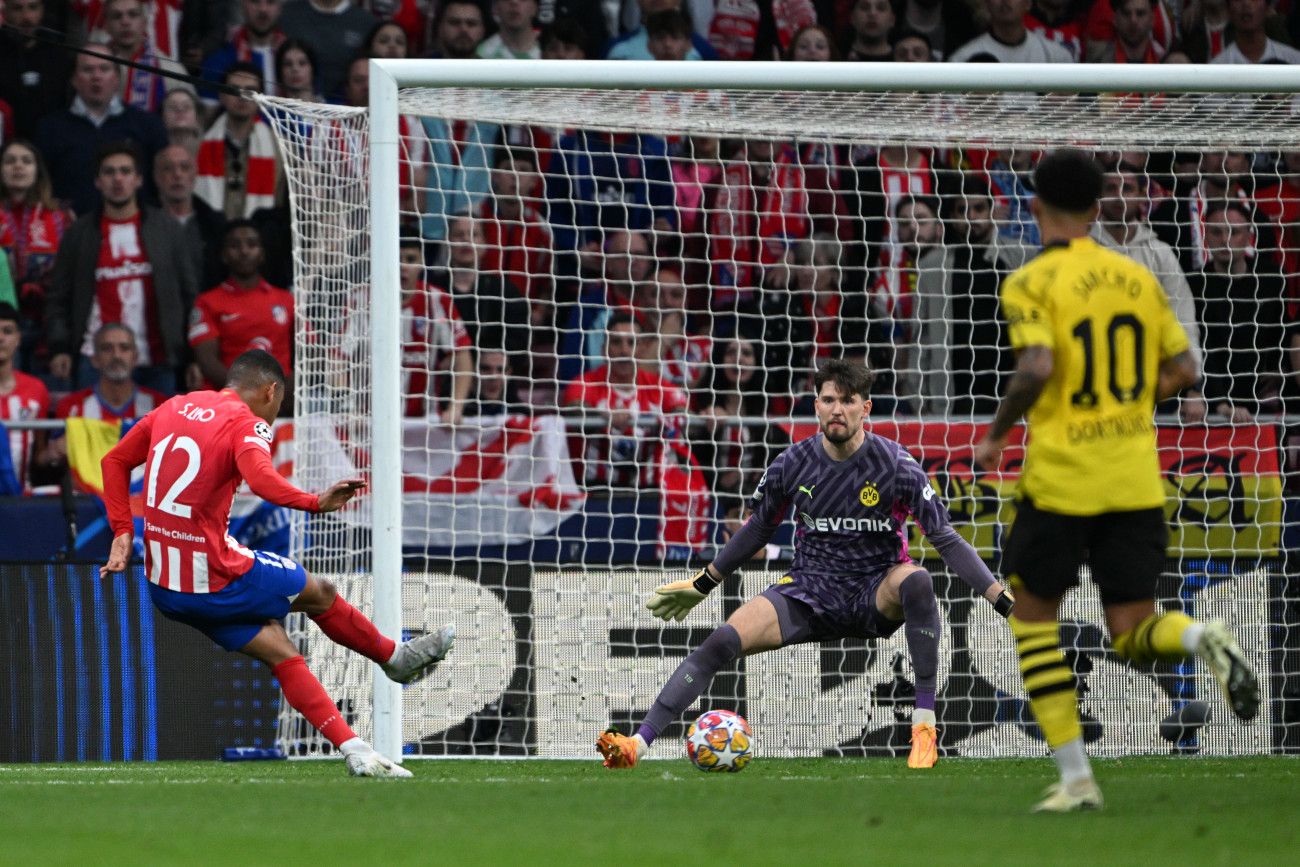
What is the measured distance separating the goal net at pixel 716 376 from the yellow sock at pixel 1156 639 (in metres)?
3.29

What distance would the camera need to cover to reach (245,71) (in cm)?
1088

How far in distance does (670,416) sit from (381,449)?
97.1 inches

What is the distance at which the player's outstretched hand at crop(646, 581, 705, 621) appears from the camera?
22.4 ft

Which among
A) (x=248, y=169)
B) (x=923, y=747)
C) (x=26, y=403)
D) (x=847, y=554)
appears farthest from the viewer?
(x=248, y=169)

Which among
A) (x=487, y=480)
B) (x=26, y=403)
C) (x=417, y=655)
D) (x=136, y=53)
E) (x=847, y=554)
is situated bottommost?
(x=417, y=655)

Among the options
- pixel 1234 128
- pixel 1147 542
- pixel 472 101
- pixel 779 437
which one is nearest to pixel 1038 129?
pixel 1234 128

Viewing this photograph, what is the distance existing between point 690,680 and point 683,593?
43 cm

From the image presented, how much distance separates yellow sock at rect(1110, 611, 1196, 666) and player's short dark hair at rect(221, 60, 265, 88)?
784 centimetres

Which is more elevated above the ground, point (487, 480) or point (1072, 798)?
point (487, 480)

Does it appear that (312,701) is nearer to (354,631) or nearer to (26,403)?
(354,631)

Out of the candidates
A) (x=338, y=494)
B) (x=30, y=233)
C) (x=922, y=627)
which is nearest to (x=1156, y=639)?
(x=922, y=627)

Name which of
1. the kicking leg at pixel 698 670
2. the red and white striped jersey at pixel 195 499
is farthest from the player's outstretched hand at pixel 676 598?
the red and white striped jersey at pixel 195 499

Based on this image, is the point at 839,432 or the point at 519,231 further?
the point at 519,231

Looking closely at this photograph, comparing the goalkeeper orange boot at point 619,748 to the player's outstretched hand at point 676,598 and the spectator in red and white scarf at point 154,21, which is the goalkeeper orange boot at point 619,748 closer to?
the player's outstretched hand at point 676,598
